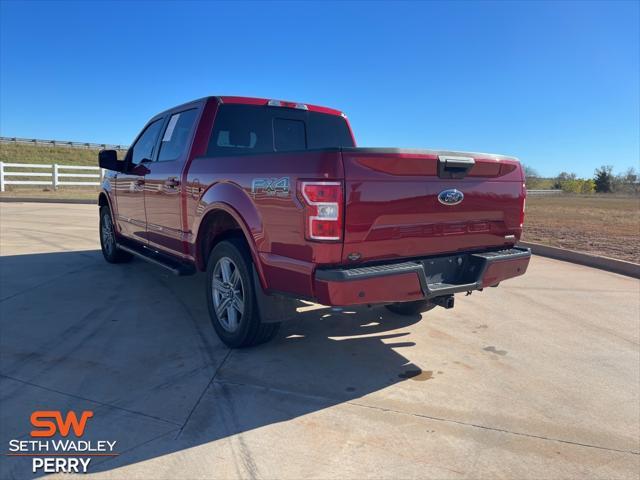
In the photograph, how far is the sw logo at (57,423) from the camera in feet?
8.82

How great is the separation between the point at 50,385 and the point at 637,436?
3.75 m

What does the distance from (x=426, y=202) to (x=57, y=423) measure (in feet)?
8.78

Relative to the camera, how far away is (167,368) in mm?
3535

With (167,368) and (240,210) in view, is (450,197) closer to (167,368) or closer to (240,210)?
(240,210)

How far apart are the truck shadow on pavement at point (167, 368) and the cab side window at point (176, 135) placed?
5.24 ft

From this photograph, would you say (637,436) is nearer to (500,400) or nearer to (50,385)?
(500,400)

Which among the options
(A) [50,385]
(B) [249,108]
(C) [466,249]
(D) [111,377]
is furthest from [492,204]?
(A) [50,385]

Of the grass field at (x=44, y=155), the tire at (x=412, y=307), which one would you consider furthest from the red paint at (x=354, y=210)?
the grass field at (x=44, y=155)

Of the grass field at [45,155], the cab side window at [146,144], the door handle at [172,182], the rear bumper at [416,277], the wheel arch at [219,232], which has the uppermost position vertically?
the grass field at [45,155]

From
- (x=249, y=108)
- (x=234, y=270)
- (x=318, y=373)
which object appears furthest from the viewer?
(x=249, y=108)

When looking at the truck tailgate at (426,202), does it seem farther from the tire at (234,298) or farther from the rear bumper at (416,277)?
the tire at (234,298)

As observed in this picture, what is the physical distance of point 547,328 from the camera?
480 centimetres

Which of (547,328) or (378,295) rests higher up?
(378,295)

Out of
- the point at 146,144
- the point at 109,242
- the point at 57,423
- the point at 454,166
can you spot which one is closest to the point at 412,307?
the point at 454,166
